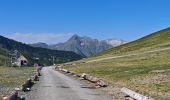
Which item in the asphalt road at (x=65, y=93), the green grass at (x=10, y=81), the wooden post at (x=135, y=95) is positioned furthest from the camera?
the green grass at (x=10, y=81)

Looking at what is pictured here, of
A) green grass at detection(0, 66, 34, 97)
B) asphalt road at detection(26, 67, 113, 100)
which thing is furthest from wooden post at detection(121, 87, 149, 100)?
green grass at detection(0, 66, 34, 97)

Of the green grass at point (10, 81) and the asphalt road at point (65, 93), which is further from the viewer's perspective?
the green grass at point (10, 81)

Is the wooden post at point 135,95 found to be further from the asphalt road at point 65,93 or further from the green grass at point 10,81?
the green grass at point 10,81

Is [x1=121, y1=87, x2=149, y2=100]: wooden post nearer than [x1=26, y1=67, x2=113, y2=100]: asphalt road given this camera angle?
Yes

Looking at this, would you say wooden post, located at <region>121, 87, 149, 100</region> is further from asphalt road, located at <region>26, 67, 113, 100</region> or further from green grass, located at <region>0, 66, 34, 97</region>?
green grass, located at <region>0, 66, 34, 97</region>

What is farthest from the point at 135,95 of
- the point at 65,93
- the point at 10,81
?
the point at 10,81

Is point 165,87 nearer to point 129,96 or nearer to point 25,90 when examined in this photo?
point 129,96

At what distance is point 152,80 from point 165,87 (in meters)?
9.50

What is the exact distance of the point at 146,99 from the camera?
33.4 meters

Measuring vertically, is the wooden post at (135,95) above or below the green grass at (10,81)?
below

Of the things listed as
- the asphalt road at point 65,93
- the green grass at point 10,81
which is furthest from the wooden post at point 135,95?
the green grass at point 10,81

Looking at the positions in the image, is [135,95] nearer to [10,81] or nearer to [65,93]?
[65,93]

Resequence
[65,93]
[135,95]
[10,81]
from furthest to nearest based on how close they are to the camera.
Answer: [10,81], [65,93], [135,95]

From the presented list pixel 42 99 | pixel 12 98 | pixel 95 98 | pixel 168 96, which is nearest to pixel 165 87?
pixel 168 96
